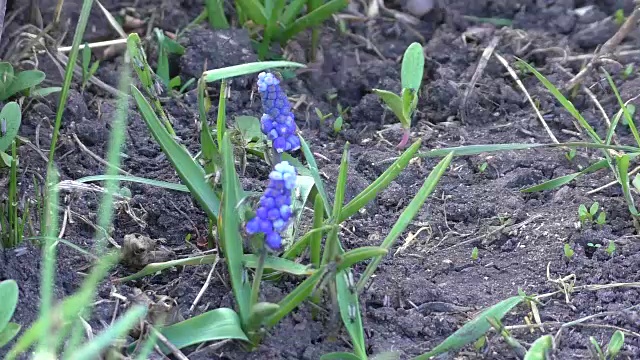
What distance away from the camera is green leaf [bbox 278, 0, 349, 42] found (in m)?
2.79

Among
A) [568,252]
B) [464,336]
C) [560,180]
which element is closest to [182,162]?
[464,336]

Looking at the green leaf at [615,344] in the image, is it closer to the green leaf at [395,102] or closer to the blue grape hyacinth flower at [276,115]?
the blue grape hyacinth flower at [276,115]

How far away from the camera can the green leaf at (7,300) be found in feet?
5.21

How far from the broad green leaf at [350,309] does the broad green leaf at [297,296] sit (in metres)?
0.08

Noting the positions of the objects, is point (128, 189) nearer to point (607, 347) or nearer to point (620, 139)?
point (607, 347)

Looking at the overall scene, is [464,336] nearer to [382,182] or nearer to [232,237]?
[382,182]

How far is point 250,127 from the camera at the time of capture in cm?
243

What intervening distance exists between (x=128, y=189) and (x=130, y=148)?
0.25 metres

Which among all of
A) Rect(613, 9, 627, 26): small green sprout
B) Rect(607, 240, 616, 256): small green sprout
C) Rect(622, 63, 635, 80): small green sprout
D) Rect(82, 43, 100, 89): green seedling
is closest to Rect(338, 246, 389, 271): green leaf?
Rect(607, 240, 616, 256): small green sprout

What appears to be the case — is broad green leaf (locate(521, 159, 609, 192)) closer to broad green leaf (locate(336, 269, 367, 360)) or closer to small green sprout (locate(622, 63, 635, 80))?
small green sprout (locate(622, 63, 635, 80))

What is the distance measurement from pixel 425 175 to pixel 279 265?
2.55 ft

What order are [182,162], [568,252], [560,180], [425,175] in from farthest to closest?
[425,175], [560,180], [568,252], [182,162]

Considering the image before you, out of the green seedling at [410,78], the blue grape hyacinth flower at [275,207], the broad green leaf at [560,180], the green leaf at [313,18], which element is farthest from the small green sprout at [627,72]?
the blue grape hyacinth flower at [275,207]

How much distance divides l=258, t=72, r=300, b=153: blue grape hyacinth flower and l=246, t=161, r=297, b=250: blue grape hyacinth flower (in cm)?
23
